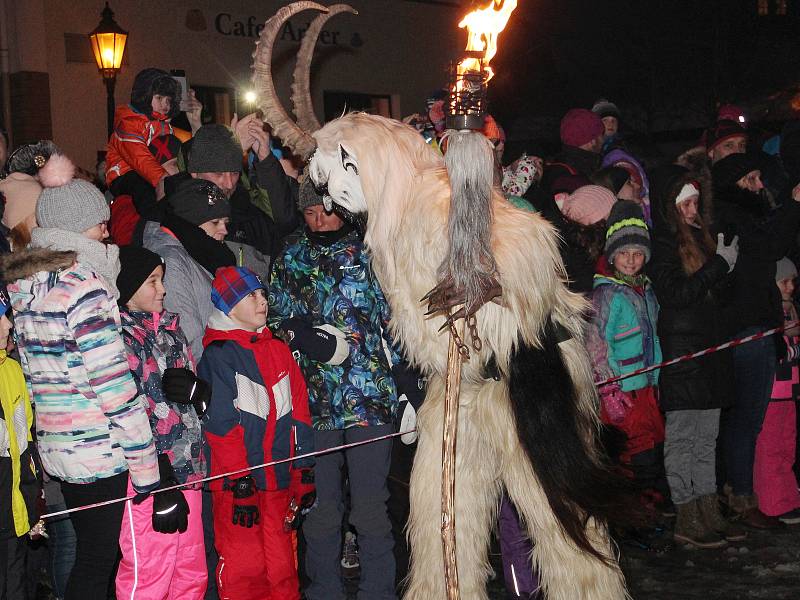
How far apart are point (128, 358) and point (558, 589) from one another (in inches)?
82.5

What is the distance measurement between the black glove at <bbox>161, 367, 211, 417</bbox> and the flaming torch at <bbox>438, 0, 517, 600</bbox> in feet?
3.95

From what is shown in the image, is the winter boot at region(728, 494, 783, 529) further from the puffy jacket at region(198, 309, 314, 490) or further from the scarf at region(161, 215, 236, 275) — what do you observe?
the scarf at region(161, 215, 236, 275)

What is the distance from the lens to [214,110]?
15.5m

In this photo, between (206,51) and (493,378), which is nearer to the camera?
(493,378)

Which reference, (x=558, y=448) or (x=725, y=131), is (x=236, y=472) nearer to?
(x=558, y=448)

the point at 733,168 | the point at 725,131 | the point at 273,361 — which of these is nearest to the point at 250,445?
the point at 273,361

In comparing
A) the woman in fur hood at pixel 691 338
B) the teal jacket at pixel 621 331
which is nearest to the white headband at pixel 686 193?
the woman in fur hood at pixel 691 338

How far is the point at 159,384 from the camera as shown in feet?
14.3

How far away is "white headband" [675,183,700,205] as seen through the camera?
19.2 feet

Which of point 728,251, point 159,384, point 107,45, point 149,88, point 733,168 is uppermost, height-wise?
point 107,45

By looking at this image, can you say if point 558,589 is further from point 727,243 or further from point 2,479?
point 727,243

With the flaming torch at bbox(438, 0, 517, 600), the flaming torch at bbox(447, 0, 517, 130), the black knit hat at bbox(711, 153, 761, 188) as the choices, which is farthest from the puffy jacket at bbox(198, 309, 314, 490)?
the black knit hat at bbox(711, 153, 761, 188)

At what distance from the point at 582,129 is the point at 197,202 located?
4.06 metres

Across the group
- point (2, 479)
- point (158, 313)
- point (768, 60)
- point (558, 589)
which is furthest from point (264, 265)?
point (768, 60)
